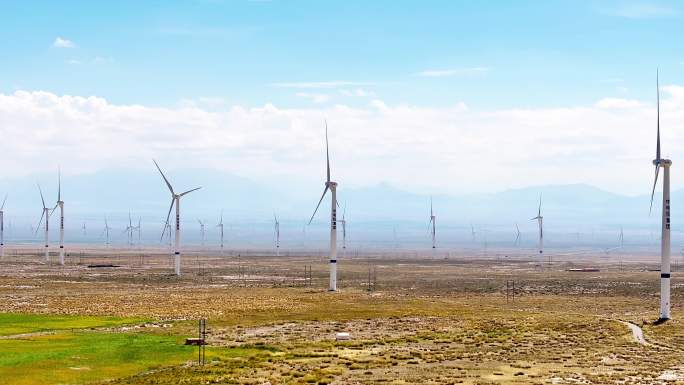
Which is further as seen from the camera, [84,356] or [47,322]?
[47,322]

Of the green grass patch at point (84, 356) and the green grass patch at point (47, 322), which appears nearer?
the green grass patch at point (84, 356)

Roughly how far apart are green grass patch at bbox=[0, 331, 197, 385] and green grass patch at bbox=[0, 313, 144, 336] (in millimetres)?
3784

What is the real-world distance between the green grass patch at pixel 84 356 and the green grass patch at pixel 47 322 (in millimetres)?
3784

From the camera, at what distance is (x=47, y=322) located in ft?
224

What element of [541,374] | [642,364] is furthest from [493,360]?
[642,364]

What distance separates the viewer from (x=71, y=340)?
57344 mm

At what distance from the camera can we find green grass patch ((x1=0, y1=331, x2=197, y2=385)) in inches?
Answer: 1737

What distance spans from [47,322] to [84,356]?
19835 mm

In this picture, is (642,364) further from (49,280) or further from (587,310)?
(49,280)

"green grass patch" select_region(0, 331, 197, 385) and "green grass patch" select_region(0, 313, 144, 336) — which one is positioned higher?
"green grass patch" select_region(0, 331, 197, 385)

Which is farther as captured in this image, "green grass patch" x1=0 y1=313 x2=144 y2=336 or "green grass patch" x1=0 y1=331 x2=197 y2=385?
"green grass patch" x1=0 y1=313 x2=144 y2=336

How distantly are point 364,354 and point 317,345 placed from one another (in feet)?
14.5

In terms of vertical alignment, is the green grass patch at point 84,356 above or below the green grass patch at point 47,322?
above

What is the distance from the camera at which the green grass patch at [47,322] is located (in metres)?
63.7
